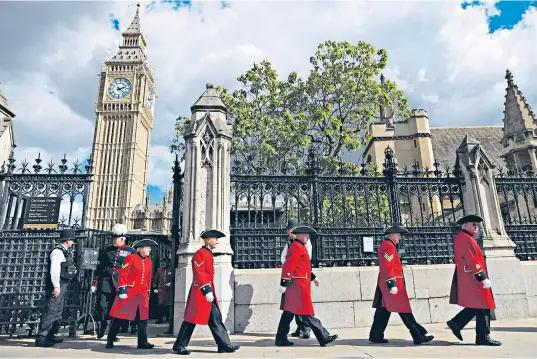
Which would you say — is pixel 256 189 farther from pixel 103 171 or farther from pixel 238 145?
pixel 103 171

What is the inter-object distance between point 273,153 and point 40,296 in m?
10.9

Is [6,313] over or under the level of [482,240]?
under

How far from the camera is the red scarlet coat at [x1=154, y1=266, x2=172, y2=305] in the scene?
927 cm

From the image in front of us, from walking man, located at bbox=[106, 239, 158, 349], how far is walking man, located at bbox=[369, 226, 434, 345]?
12.1ft

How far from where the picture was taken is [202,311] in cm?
507

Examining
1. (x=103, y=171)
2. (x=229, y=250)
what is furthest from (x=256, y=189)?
(x=103, y=171)

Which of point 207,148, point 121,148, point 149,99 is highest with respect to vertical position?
point 149,99

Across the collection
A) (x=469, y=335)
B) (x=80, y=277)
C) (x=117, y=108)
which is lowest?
(x=469, y=335)

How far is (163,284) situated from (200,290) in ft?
15.6

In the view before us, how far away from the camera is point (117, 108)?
76.1 meters

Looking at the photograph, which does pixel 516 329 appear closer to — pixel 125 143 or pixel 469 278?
pixel 469 278

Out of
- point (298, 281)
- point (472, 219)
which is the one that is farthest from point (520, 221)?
point (298, 281)

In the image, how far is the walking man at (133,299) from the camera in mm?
5613

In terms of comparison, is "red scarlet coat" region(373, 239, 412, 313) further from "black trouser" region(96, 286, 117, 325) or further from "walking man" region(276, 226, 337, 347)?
"black trouser" region(96, 286, 117, 325)
